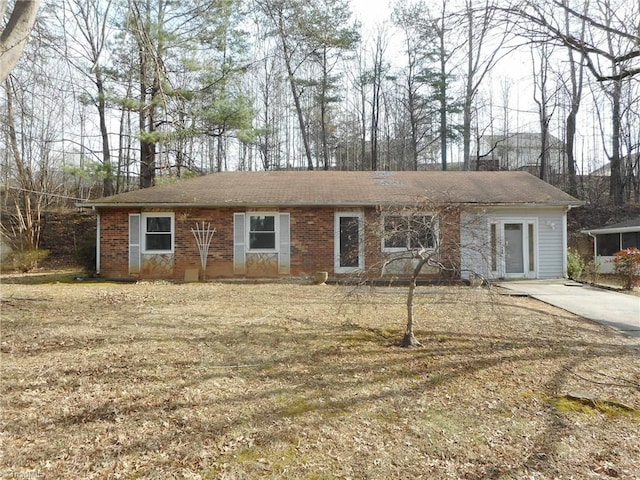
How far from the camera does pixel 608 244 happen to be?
17.8 metres

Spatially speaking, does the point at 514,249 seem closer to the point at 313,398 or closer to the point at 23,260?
the point at 313,398

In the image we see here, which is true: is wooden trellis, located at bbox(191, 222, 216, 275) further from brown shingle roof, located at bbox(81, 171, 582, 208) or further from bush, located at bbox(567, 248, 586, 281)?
bush, located at bbox(567, 248, 586, 281)

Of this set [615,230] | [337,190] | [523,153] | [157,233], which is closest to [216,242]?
[157,233]

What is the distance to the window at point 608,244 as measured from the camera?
17219mm

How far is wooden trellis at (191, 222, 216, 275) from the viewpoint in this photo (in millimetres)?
13117

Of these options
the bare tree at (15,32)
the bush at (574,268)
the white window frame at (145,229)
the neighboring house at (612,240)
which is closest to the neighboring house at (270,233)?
the white window frame at (145,229)

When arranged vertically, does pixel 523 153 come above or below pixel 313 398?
above

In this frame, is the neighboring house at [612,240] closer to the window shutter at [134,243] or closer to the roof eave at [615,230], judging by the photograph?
the roof eave at [615,230]

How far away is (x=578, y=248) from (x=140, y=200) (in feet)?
66.8

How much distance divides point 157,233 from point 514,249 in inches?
473

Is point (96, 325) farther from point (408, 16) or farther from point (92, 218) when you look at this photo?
point (92, 218)

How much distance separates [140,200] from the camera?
12.9 meters

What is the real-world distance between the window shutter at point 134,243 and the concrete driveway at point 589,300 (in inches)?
455

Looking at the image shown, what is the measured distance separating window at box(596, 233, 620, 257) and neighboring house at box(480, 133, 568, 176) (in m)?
10.1
